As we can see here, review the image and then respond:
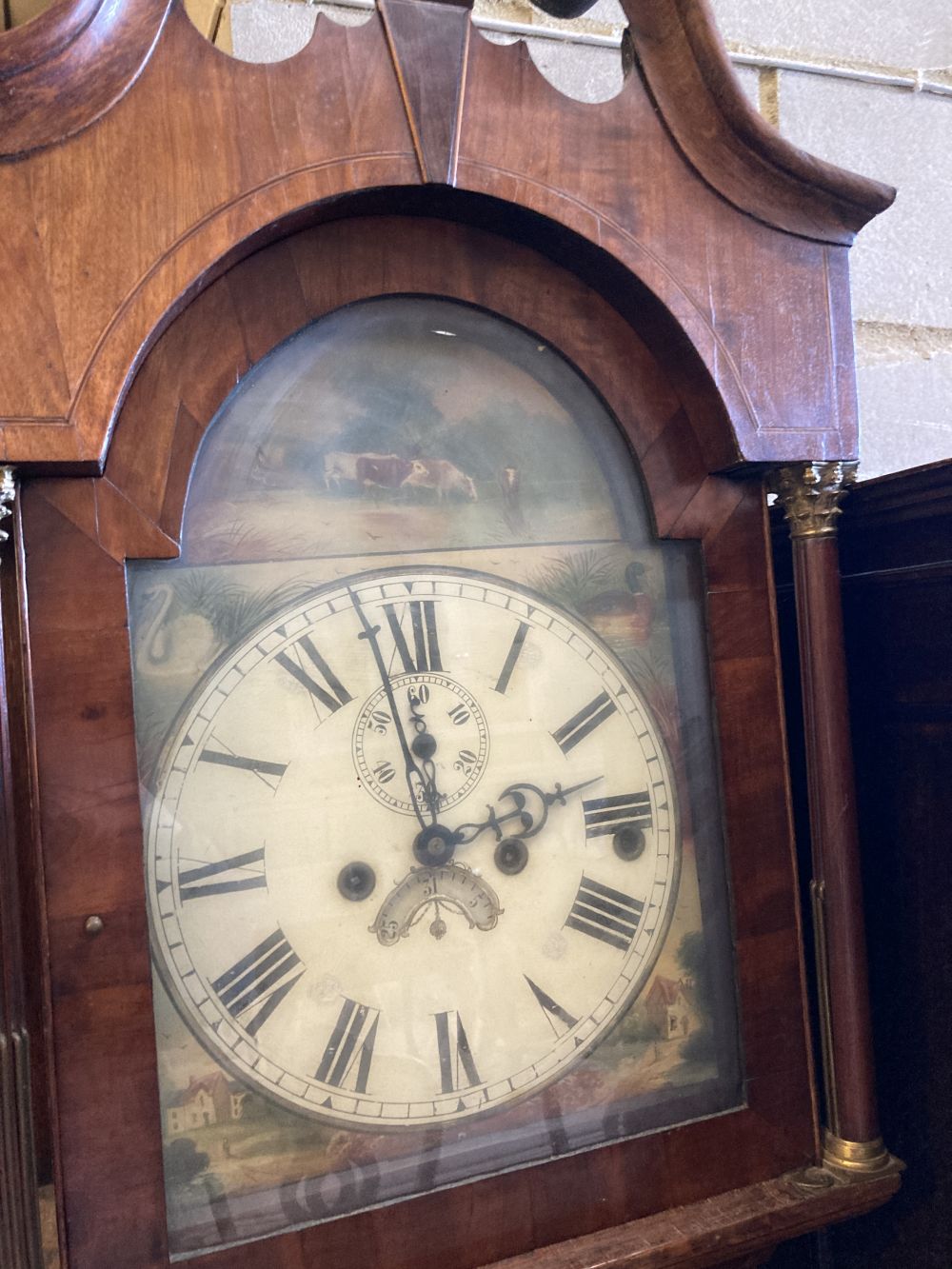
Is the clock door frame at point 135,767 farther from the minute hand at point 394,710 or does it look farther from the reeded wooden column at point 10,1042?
the minute hand at point 394,710

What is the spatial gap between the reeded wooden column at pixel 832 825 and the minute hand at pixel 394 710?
0.34 meters

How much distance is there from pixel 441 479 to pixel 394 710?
7.4 inches

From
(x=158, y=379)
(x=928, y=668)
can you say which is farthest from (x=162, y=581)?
(x=928, y=668)

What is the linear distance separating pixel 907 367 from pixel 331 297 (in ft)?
2.95

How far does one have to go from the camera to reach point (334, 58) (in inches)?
29.8

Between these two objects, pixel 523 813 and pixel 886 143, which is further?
pixel 886 143

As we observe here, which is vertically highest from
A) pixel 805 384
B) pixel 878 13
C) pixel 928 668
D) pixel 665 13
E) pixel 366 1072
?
pixel 878 13

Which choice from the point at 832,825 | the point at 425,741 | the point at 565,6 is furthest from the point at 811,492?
the point at 565,6

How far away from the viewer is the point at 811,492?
2.96 ft

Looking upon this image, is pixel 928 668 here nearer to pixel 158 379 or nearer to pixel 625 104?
pixel 625 104

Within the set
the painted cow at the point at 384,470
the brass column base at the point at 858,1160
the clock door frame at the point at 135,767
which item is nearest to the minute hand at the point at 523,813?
the clock door frame at the point at 135,767

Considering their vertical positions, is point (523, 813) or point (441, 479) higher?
point (441, 479)

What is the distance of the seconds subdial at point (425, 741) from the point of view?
32.4 inches

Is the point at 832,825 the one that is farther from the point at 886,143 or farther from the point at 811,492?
the point at 886,143
